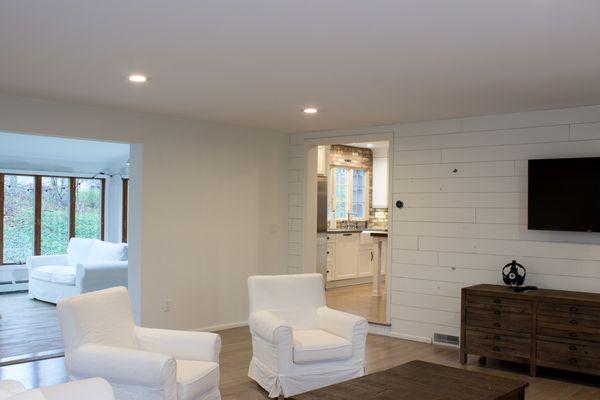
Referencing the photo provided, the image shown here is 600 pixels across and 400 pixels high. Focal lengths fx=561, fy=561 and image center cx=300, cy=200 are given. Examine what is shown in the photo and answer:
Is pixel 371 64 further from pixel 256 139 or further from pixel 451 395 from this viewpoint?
pixel 256 139

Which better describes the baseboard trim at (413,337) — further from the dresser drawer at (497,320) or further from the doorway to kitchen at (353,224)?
the doorway to kitchen at (353,224)

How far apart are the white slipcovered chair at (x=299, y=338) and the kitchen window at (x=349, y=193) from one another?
17.8 ft

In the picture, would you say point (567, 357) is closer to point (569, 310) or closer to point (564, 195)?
point (569, 310)

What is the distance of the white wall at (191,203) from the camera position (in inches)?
220

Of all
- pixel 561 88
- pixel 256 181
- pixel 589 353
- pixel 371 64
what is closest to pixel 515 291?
pixel 589 353

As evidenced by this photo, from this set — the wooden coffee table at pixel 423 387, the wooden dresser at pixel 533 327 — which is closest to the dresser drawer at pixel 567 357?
the wooden dresser at pixel 533 327

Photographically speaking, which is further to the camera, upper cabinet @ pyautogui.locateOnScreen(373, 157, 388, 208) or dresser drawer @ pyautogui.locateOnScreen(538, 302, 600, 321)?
upper cabinet @ pyautogui.locateOnScreen(373, 157, 388, 208)

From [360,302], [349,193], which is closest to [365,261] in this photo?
[349,193]

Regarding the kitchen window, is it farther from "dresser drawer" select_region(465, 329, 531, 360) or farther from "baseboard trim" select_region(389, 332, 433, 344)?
"dresser drawer" select_region(465, 329, 531, 360)

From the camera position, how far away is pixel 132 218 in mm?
5961

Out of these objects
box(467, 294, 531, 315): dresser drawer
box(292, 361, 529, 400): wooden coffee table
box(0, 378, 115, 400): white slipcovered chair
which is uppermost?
box(0, 378, 115, 400): white slipcovered chair

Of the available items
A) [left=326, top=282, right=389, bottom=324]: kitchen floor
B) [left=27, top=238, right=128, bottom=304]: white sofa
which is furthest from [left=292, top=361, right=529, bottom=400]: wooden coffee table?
[left=27, top=238, right=128, bottom=304]: white sofa

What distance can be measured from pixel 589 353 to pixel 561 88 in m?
2.16

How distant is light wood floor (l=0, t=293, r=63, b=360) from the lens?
5.53 m
